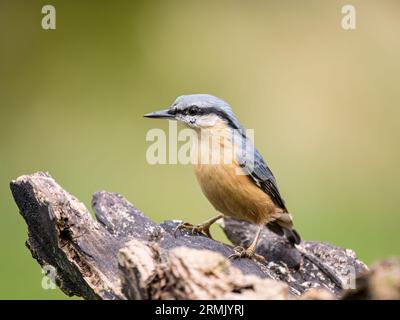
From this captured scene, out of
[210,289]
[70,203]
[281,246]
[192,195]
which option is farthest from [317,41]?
[210,289]

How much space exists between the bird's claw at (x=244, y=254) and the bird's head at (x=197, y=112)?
794 mm

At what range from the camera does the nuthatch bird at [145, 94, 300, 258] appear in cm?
397

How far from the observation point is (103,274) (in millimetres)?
3100

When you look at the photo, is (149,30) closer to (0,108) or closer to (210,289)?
(0,108)

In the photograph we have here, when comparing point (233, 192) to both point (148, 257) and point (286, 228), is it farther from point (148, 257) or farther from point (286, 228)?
point (148, 257)

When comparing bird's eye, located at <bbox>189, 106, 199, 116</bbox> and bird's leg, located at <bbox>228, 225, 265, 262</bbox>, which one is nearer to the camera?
bird's leg, located at <bbox>228, 225, 265, 262</bbox>

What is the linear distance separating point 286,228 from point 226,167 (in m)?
0.66

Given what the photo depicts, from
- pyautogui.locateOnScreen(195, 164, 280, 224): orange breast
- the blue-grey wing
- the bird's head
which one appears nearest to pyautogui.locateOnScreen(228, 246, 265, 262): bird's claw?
pyautogui.locateOnScreen(195, 164, 280, 224): orange breast

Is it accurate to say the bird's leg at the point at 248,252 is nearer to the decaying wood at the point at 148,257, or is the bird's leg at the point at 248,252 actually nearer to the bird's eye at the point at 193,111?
the decaying wood at the point at 148,257

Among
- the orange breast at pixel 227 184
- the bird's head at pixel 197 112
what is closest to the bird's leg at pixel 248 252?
the orange breast at pixel 227 184

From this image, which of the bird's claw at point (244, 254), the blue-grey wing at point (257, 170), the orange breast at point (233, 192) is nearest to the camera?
the bird's claw at point (244, 254)

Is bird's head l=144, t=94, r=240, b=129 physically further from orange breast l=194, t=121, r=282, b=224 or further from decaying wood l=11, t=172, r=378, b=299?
decaying wood l=11, t=172, r=378, b=299

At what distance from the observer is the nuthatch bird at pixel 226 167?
397 cm

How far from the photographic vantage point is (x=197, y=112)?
4.06m
